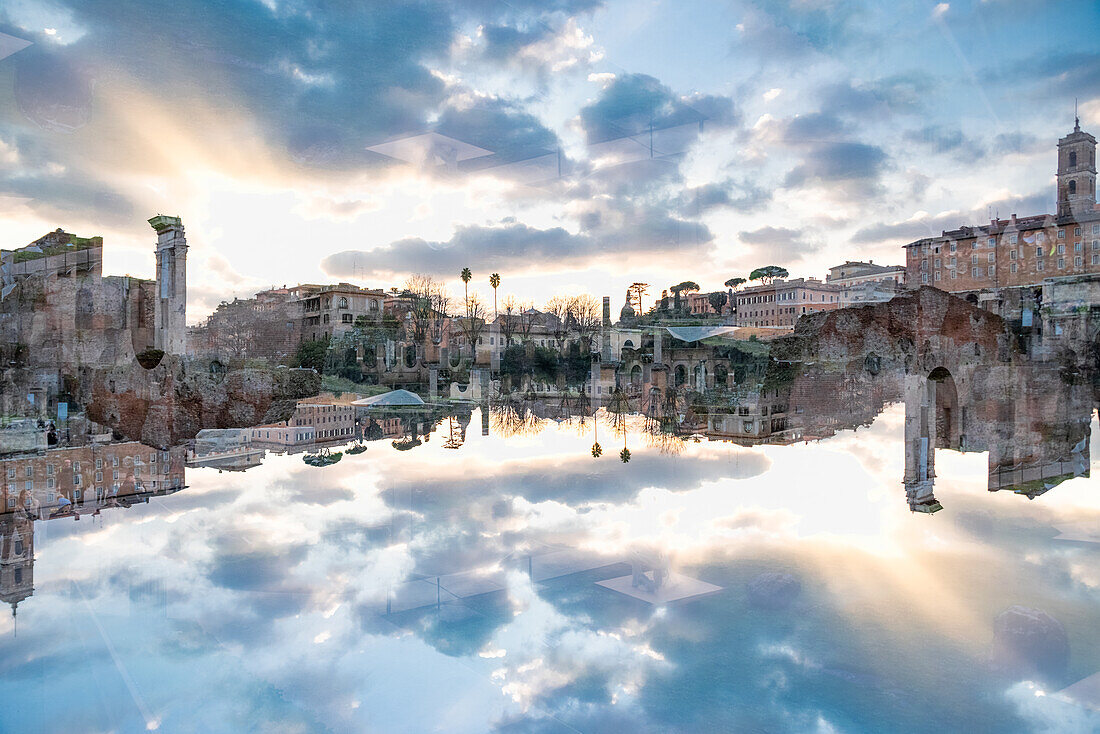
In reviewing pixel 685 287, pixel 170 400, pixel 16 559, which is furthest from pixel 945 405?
pixel 170 400

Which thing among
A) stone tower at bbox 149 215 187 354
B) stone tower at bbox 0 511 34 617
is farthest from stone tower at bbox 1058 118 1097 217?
stone tower at bbox 149 215 187 354

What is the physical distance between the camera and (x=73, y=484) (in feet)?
17.7

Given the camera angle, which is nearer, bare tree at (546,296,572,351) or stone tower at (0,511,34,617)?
stone tower at (0,511,34,617)

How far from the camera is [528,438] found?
6.61 meters

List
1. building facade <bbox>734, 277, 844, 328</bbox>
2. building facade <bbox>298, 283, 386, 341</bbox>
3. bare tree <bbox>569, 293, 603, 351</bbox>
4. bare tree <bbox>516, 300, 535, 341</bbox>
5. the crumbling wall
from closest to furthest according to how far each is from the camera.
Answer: building facade <bbox>734, 277, 844, 328</bbox> < the crumbling wall < building facade <bbox>298, 283, 386, 341</bbox> < bare tree <bbox>569, 293, 603, 351</bbox> < bare tree <bbox>516, 300, 535, 341</bbox>

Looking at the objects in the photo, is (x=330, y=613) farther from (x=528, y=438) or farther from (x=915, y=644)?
(x=528, y=438)

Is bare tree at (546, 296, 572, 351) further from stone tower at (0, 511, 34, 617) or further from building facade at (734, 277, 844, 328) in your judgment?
stone tower at (0, 511, 34, 617)

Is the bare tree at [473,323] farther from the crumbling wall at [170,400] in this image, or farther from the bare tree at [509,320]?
the crumbling wall at [170,400]

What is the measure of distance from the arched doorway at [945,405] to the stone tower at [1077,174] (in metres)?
1.81

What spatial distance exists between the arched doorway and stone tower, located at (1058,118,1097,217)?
1810 mm

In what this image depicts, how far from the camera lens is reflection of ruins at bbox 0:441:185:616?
4.34 metres

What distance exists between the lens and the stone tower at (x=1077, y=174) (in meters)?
3.89

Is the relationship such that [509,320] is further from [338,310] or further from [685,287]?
[685,287]

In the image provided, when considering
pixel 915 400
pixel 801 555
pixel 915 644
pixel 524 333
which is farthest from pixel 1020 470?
pixel 524 333
